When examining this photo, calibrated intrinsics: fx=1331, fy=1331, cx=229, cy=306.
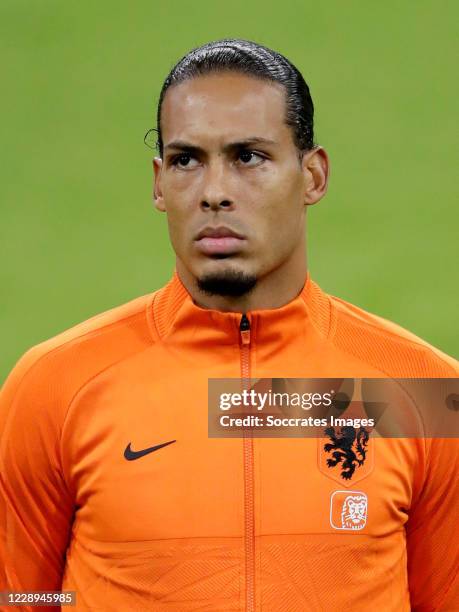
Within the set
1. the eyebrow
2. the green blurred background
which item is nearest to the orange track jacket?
the eyebrow

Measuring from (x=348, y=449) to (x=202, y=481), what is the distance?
0.25 m

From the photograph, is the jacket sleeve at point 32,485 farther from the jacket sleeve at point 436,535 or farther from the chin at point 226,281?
the jacket sleeve at point 436,535

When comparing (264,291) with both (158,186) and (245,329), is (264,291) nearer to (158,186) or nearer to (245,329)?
(245,329)

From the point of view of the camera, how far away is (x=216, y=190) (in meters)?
2.14

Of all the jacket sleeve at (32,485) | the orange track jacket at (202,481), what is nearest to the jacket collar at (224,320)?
the orange track jacket at (202,481)

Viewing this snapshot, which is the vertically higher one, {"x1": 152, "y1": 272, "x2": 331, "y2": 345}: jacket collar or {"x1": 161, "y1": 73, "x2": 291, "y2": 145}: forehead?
{"x1": 161, "y1": 73, "x2": 291, "y2": 145}: forehead

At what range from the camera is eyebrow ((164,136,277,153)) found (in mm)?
2158

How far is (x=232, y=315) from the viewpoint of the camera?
2174 mm

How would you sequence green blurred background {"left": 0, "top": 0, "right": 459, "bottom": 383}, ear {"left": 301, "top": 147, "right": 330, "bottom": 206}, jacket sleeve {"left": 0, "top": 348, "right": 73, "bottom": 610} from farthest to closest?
green blurred background {"left": 0, "top": 0, "right": 459, "bottom": 383} → ear {"left": 301, "top": 147, "right": 330, "bottom": 206} → jacket sleeve {"left": 0, "top": 348, "right": 73, "bottom": 610}

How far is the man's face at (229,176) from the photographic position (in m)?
2.15

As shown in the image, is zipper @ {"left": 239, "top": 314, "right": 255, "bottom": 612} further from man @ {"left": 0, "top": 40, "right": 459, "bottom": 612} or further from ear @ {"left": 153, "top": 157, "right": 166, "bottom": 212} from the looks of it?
ear @ {"left": 153, "top": 157, "right": 166, "bottom": 212}

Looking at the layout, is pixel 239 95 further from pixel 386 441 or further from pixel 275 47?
pixel 275 47

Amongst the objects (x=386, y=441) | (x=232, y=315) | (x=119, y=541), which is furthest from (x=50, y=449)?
(x=386, y=441)

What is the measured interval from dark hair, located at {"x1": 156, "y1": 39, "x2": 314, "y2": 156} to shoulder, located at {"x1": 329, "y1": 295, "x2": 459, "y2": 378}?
310 mm
